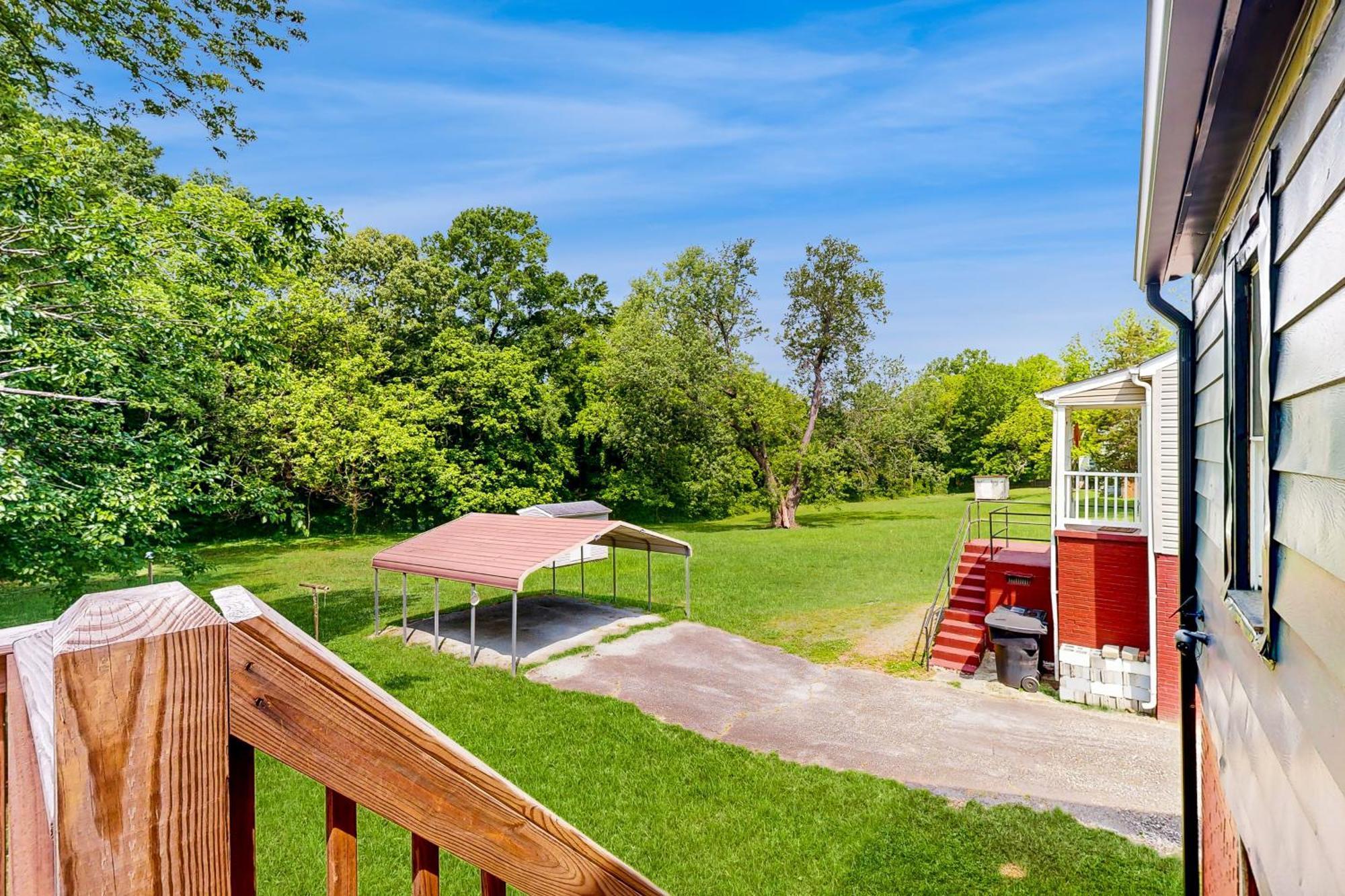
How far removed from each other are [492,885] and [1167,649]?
9.68 metres

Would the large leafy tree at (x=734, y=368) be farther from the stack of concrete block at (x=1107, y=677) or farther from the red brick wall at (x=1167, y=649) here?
the red brick wall at (x=1167, y=649)

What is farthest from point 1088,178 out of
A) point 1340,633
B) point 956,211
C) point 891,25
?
point 1340,633

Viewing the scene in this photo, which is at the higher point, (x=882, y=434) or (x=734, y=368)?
(x=734, y=368)

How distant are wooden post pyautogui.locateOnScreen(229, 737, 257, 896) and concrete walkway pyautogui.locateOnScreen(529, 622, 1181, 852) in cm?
701

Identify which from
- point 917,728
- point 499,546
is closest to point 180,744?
point 917,728

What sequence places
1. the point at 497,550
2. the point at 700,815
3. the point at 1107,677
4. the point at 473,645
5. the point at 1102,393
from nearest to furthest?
the point at 700,815
the point at 1107,677
the point at 1102,393
the point at 473,645
the point at 497,550

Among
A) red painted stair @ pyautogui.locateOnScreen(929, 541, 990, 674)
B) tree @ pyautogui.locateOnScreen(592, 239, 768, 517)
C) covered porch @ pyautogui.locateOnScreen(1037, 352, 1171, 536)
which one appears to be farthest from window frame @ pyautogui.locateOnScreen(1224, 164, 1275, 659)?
tree @ pyautogui.locateOnScreen(592, 239, 768, 517)

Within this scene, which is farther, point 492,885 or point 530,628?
point 530,628

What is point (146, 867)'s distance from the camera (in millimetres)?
628

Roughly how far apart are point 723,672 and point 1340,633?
9367 mm

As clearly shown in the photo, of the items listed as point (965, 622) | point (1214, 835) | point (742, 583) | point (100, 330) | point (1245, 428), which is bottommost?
point (742, 583)

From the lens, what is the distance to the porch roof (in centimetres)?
884

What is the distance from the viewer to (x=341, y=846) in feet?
2.70

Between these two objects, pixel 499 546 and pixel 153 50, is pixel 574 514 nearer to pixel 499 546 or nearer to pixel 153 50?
pixel 499 546
